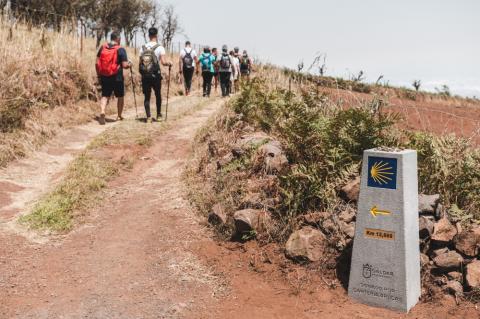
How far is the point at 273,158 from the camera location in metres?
6.20

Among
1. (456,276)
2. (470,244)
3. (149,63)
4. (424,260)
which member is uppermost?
(149,63)

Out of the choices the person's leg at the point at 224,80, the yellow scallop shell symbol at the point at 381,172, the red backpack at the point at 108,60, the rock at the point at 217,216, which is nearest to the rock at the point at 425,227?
the yellow scallop shell symbol at the point at 381,172

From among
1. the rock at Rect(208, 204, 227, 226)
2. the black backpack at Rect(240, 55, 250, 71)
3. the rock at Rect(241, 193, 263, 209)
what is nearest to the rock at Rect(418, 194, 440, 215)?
the rock at Rect(241, 193, 263, 209)

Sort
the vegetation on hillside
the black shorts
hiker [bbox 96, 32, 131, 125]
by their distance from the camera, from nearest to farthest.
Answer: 1. the vegetation on hillside
2. hiker [bbox 96, 32, 131, 125]
3. the black shorts

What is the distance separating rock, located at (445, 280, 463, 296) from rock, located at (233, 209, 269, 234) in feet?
6.19

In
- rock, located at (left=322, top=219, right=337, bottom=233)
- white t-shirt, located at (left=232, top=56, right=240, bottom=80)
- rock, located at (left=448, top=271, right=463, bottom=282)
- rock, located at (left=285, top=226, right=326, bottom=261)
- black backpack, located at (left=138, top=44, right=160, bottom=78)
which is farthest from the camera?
white t-shirt, located at (left=232, top=56, right=240, bottom=80)

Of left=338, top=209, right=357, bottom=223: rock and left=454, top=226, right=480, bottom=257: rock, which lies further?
left=338, top=209, right=357, bottom=223: rock

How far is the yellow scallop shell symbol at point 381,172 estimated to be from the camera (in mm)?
4285

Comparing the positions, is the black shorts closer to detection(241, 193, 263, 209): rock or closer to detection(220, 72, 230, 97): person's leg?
detection(220, 72, 230, 97): person's leg

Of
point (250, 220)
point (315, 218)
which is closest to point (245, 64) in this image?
point (250, 220)

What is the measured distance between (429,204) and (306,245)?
50.6 inches

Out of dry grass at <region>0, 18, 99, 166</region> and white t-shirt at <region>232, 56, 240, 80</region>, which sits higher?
white t-shirt at <region>232, 56, 240, 80</region>

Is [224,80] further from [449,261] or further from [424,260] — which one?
[449,261]

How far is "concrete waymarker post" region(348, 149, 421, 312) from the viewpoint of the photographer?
4.26 metres
